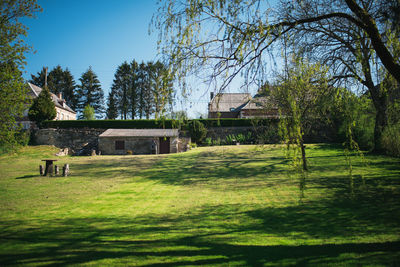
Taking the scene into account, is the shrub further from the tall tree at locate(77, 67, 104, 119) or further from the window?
the tall tree at locate(77, 67, 104, 119)

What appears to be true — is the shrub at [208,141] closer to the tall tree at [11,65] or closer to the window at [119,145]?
the window at [119,145]

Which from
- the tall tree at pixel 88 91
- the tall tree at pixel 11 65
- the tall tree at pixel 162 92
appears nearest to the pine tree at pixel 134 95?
the tall tree at pixel 88 91

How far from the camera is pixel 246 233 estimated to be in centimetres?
429

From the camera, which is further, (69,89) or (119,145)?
(69,89)

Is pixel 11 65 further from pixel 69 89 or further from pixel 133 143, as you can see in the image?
pixel 69 89

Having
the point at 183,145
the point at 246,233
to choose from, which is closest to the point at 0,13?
the point at 246,233

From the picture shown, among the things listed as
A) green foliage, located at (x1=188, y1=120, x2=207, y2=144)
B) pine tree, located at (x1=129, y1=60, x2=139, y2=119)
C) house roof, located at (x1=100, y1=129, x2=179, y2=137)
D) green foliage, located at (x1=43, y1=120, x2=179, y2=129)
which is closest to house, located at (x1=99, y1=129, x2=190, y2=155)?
house roof, located at (x1=100, y1=129, x2=179, y2=137)

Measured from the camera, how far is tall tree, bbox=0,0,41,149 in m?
8.82

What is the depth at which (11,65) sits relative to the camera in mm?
9367

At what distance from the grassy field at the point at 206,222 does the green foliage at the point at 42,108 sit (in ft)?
76.0

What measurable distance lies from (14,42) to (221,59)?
10.3m

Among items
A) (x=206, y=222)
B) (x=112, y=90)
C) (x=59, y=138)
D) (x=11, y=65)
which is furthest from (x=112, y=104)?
(x=206, y=222)

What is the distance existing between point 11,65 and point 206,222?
1065cm

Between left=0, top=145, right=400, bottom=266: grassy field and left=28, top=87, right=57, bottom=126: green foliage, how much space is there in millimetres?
23166
